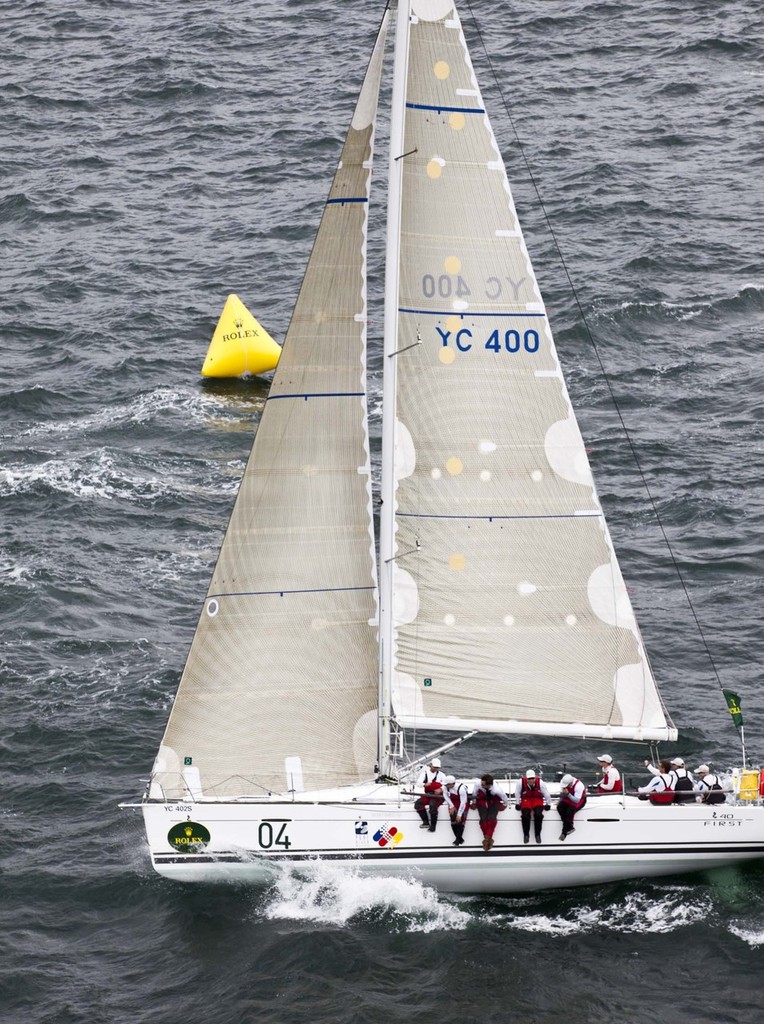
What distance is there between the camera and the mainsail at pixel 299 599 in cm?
3036

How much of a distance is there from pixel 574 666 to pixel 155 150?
45.7 m

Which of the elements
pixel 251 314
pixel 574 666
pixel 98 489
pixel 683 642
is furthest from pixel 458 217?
pixel 251 314

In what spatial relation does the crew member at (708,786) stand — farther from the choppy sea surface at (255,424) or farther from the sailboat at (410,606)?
the choppy sea surface at (255,424)

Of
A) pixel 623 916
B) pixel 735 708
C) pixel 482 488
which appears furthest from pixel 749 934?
pixel 482 488

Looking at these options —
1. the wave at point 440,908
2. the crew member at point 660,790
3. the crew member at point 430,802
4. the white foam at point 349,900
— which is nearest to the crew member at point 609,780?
the crew member at point 660,790

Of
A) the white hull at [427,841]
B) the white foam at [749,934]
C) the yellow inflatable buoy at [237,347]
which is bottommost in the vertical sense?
the white foam at [749,934]

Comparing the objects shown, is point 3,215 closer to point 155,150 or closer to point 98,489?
point 155,150

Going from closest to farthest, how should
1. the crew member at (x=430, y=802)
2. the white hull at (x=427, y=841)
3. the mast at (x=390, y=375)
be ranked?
the mast at (x=390, y=375) < the crew member at (x=430, y=802) < the white hull at (x=427, y=841)

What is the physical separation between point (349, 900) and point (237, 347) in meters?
29.2

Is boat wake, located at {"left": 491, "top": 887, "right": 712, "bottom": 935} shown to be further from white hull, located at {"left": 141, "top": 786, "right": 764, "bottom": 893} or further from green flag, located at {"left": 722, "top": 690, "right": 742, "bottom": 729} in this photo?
green flag, located at {"left": 722, "top": 690, "right": 742, "bottom": 729}

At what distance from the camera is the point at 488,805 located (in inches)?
1203

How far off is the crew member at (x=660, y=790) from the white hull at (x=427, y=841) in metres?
0.32

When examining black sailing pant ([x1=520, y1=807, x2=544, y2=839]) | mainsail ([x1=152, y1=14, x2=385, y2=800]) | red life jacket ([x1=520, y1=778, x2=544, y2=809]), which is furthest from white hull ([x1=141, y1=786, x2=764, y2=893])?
mainsail ([x1=152, y1=14, x2=385, y2=800])

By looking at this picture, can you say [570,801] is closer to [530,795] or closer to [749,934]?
[530,795]
